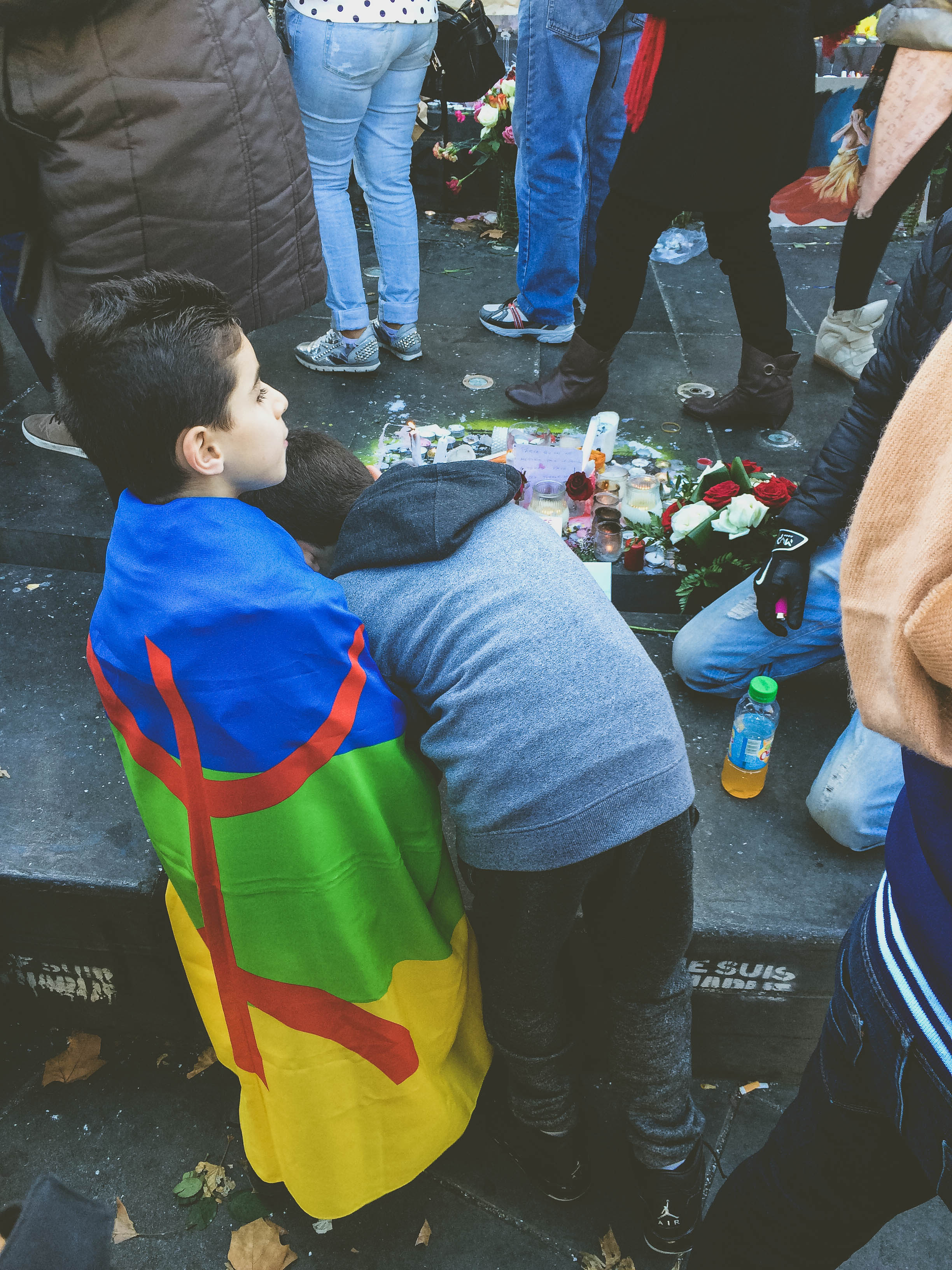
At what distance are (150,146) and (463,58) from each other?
4.20 m

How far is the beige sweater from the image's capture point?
745mm

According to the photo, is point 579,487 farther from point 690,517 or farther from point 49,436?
point 49,436

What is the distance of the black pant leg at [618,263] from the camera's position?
3.25 metres

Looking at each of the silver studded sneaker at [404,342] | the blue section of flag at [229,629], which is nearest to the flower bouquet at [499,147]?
the silver studded sneaker at [404,342]

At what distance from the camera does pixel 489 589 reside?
1478mm

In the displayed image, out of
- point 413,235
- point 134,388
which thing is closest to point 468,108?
point 413,235

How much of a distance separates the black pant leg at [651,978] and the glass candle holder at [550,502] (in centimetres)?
159

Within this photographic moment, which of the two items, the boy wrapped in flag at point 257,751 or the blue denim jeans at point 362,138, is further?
the blue denim jeans at point 362,138

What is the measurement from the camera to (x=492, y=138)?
555cm

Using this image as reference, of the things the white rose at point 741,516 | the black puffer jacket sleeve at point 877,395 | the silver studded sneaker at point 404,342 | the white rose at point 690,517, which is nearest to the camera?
the black puffer jacket sleeve at point 877,395

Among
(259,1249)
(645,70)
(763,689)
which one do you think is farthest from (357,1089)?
(645,70)

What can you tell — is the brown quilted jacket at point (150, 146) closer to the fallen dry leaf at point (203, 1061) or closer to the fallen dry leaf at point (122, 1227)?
the fallen dry leaf at point (203, 1061)

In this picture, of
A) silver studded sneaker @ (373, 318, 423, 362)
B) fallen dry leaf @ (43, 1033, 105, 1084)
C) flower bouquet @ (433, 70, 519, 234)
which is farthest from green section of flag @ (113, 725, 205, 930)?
flower bouquet @ (433, 70, 519, 234)

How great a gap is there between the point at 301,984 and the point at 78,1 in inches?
83.0
